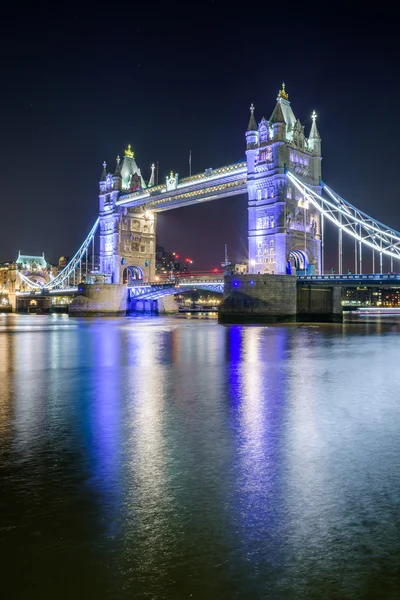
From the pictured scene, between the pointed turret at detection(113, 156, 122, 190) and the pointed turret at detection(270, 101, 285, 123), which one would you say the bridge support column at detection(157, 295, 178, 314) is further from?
the pointed turret at detection(270, 101, 285, 123)

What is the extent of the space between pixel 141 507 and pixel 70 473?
3.95ft

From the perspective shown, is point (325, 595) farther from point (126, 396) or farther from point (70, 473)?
point (126, 396)

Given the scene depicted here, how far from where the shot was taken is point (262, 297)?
124ft

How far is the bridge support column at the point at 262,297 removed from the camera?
3762 centimetres

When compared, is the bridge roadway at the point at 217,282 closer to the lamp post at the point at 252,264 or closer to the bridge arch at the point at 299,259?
the lamp post at the point at 252,264

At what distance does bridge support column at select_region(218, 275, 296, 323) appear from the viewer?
123 feet

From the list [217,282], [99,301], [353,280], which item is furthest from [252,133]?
[99,301]

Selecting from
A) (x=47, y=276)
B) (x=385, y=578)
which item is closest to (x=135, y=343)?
(x=385, y=578)

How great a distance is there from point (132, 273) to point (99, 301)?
10941 mm

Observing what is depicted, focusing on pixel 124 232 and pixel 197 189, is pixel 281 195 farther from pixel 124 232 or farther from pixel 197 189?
pixel 124 232

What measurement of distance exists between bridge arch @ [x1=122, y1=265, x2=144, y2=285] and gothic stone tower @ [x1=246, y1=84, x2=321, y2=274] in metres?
24.7

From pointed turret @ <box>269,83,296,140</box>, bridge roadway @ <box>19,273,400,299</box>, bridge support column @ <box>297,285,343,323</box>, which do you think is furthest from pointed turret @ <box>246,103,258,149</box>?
bridge support column @ <box>297,285,343,323</box>

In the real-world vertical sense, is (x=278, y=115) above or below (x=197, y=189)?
above

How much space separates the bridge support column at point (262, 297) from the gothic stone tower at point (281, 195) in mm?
3058
